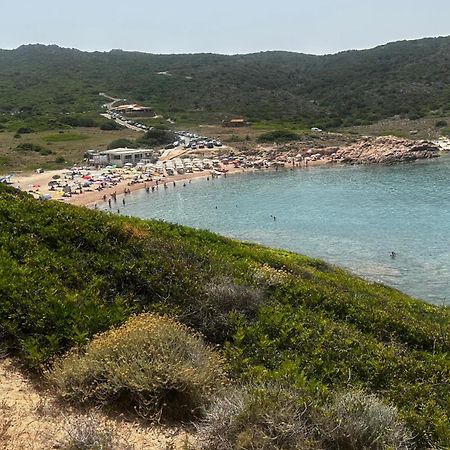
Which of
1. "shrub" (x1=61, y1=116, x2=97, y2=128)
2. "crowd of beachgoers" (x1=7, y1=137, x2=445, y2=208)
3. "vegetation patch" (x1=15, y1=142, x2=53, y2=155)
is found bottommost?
"crowd of beachgoers" (x1=7, y1=137, x2=445, y2=208)

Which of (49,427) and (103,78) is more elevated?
(103,78)

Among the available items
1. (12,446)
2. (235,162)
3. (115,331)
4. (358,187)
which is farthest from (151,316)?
(235,162)

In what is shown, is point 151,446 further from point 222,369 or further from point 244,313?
point 244,313

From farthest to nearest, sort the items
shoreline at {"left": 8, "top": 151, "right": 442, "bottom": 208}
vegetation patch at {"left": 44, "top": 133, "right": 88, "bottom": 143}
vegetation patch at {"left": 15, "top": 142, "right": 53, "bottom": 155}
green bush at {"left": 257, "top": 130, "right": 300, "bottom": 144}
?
green bush at {"left": 257, "top": 130, "right": 300, "bottom": 144} → vegetation patch at {"left": 44, "top": 133, "right": 88, "bottom": 143} → vegetation patch at {"left": 15, "top": 142, "right": 53, "bottom": 155} → shoreline at {"left": 8, "top": 151, "right": 442, "bottom": 208}

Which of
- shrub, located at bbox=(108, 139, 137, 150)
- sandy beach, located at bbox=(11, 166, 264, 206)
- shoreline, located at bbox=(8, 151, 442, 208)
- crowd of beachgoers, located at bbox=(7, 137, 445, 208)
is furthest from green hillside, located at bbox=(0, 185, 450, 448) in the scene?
shrub, located at bbox=(108, 139, 137, 150)

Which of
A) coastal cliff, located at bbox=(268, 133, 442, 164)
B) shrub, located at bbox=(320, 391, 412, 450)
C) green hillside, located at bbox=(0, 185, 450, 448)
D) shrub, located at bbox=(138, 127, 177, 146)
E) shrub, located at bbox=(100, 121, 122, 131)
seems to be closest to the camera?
shrub, located at bbox=(320, 391, 412, 450)

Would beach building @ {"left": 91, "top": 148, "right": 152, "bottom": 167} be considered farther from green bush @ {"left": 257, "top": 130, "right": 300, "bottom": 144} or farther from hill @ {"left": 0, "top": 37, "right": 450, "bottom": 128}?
hill @ {"left": 0, "top": 37, "right": 450, "bottom": 128}

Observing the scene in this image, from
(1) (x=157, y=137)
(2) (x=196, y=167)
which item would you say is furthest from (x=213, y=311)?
(1) (x=157, y=137)
